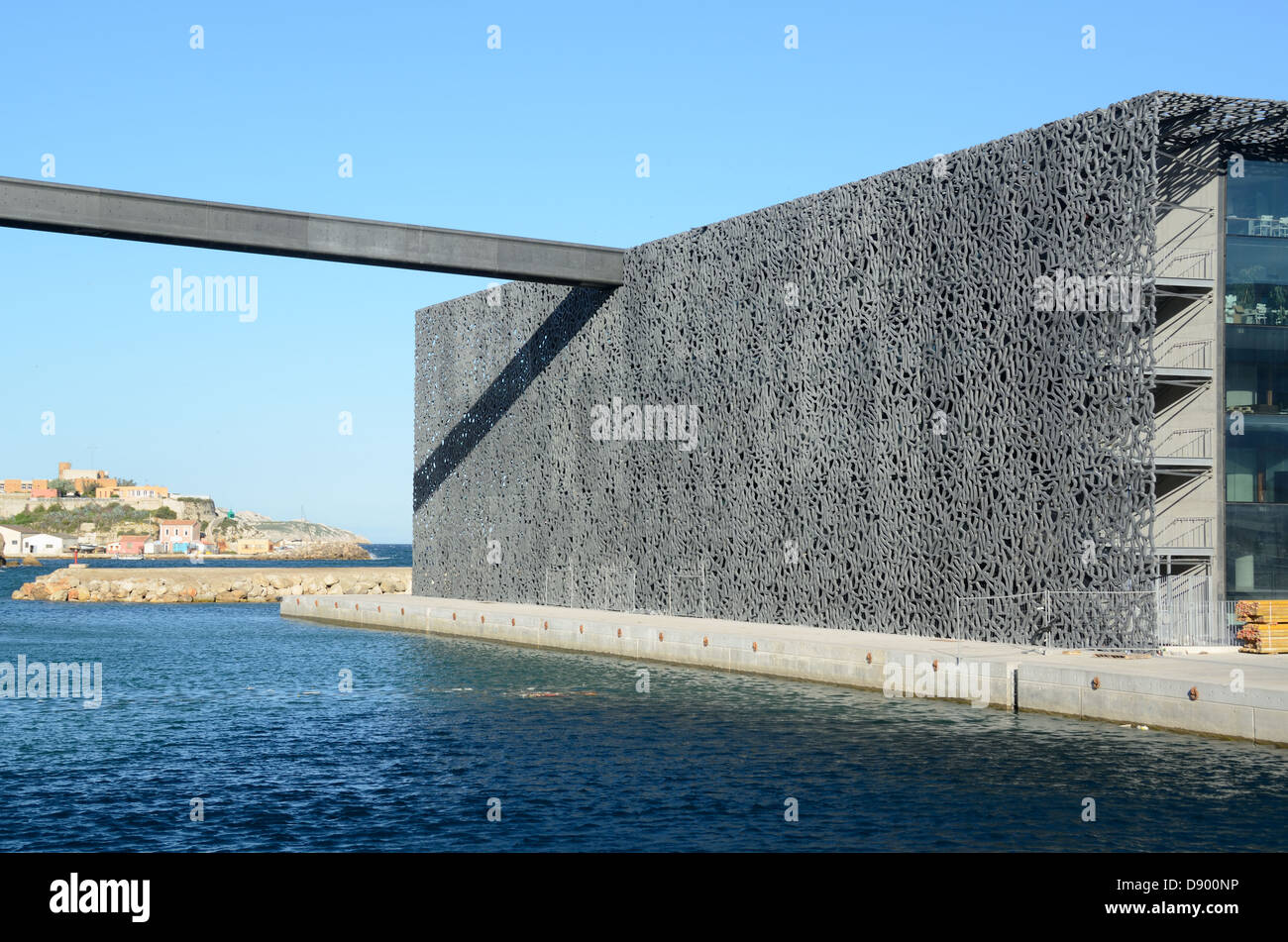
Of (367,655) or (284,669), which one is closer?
(284,669)

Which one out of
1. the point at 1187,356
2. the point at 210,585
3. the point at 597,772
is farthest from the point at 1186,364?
the point at 210,585

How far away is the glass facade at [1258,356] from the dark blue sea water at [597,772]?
835cm

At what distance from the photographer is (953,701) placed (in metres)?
19.2

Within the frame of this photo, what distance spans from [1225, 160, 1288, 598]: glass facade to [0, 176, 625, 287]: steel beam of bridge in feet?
48.4

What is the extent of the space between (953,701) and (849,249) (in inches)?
411

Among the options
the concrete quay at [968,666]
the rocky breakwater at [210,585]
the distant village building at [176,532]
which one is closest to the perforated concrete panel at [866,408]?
the concrete quay at [968,666]

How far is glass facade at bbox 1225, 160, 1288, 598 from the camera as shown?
→ 926 inches

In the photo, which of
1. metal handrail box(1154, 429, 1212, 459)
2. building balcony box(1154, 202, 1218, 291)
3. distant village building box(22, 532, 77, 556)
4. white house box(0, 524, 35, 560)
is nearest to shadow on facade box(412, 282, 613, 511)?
building balcony box(1154, 202, 1218, 291)

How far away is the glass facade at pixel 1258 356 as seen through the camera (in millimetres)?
23516

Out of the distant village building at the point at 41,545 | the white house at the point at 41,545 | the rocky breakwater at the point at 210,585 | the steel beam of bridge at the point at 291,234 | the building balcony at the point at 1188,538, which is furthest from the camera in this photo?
the white house at the point at 41,545

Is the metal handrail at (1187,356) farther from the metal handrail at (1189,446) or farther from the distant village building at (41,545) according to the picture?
the distant village building at (41,545)

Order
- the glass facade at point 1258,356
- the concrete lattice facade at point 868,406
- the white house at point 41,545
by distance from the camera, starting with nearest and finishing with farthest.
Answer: the concrete lattice facade at point 868,406 → the glass facade at point 1258,356 → the white house at point 41,545
